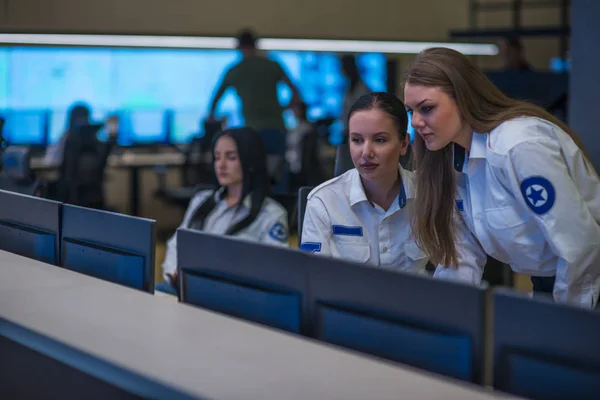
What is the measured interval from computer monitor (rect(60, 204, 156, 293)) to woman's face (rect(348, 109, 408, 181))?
71 cm

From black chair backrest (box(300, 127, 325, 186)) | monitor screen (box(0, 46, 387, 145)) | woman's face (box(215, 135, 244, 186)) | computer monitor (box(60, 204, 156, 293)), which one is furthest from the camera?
monitor screen (box(0, 46, 387, 145))

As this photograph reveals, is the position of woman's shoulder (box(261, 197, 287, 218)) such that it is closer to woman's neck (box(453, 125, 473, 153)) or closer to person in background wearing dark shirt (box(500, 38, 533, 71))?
woman's neck (box(453, 125, 473, 153))

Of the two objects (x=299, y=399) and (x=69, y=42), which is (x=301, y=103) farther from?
(x=299, y=399)

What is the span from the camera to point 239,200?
3350mm

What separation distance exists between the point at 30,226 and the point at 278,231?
1178 mm

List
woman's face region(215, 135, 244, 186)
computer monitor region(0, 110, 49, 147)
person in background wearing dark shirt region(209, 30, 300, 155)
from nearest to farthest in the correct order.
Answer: woman's face region(215, 135, 244, 186) < person in background wearing dark shirt region(209, 30, 300, 155) < computer monitor region(0, 110, 49, 147)

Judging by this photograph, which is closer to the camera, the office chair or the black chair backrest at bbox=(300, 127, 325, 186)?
the office chair

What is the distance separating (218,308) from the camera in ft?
5.69

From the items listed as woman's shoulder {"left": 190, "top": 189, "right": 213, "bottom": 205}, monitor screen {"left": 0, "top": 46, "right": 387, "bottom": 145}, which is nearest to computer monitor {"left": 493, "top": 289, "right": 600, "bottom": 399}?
woman's shoulder {"left": 190, "top": 189, "right": 213, "bottom": 205}

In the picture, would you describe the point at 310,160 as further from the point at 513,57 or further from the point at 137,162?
the point at 513,57

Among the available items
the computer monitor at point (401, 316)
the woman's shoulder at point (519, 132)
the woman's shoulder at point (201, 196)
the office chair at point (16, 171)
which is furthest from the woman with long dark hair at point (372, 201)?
the office chair at point (16, 171)

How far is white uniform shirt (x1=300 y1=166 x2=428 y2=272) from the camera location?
7.59 feet

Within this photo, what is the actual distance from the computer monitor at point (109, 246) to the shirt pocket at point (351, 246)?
62 centimetres

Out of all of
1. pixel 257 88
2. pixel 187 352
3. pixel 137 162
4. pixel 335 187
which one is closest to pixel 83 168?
pixel 137 162
